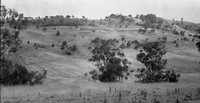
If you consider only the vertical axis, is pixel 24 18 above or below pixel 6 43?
above

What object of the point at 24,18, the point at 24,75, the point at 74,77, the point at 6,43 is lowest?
the point at 74,77

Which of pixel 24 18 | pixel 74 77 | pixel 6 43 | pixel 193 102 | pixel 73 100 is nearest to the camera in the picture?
pixel 193 102

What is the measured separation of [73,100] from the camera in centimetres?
1758

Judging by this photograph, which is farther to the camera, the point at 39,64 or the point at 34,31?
the point at 34,31

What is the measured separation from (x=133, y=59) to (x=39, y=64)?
1557 inches

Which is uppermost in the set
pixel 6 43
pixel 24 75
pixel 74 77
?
pixel 6 43

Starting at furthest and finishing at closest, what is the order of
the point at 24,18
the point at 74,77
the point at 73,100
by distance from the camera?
the point at 74,77 < the point at 24,18 < the point at 73,100

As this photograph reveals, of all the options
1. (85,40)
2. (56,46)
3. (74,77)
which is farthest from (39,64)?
(85,40)

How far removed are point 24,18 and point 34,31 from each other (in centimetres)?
9964

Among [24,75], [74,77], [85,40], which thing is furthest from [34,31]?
[24,75]

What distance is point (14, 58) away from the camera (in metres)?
73.6

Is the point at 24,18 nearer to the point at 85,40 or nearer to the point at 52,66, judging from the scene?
the point at 52,66

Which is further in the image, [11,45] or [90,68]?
[90,68]

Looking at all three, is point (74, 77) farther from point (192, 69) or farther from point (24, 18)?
point (192, 69)
